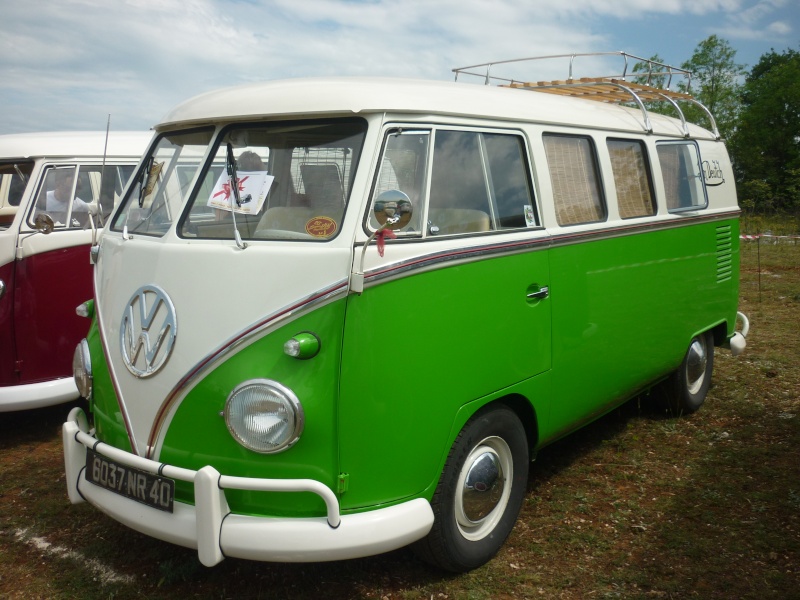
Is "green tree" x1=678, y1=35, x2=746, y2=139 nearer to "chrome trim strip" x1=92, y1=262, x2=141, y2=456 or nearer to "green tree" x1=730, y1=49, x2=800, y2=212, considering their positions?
"green tree" x1=730, y1=49, x2=800, y2=212

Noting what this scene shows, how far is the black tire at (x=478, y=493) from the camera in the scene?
3.29m

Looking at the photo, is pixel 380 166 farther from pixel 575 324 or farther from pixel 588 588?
pixel 588 588

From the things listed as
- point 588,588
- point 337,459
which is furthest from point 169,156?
point 588,588

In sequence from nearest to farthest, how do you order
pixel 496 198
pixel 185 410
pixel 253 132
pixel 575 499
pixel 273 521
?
pixel 273 521 < pixel 185 410 < pixel 253 132 < pixel 496 198 < pixel 575 499

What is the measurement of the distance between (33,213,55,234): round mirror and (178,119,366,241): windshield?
2541mm

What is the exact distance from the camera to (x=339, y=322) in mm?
2896

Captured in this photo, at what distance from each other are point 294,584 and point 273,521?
0.77 meters

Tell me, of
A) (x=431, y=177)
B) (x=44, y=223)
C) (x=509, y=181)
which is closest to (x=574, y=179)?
(x=509, y=181)

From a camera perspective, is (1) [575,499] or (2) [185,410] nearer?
(2) [185,410]

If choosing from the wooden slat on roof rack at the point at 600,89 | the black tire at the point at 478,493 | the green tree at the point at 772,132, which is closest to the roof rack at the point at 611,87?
the wooden slat on roof rack at the point at 600,89

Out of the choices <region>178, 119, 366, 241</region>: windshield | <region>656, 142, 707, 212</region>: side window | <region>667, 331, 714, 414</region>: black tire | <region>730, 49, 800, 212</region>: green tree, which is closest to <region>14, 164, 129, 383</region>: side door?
<region>178, 119, 366, 241</region>: windshield

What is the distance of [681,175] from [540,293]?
2.31 m

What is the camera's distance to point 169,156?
3.83 metres

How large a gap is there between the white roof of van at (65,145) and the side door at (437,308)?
377 cm
